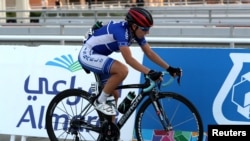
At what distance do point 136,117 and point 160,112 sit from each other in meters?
0.31

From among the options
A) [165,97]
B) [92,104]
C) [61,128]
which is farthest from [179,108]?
[61,128]

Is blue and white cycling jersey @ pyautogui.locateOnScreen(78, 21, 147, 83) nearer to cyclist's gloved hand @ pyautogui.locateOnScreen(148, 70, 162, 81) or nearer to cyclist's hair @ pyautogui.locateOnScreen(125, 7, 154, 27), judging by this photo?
cyclist's hair @ pyautogui.locateOnScreen(125, 7, 154, 27)

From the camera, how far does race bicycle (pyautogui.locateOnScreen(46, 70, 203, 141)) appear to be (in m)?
5.68

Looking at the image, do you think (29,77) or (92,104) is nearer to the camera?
(92,104)

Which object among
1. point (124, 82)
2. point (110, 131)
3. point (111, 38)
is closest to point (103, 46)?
point (111, 38)

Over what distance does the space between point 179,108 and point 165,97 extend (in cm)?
29

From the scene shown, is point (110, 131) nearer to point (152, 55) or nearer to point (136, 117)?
point (136, 117)

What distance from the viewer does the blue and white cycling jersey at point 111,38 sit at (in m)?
5.44

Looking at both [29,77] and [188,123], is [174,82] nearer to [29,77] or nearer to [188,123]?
[188,123]

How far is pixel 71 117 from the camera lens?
6.43 metres

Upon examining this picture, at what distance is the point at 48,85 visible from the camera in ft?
22.1

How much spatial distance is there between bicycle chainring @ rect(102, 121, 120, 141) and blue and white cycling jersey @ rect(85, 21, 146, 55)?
82cm

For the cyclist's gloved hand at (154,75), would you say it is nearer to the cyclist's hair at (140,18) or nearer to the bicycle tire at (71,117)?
the cyclist's hair at (140,18)

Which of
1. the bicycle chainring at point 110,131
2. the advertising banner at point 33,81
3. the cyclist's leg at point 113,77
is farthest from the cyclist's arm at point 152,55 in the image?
the bicycle chainring at point 110,131
